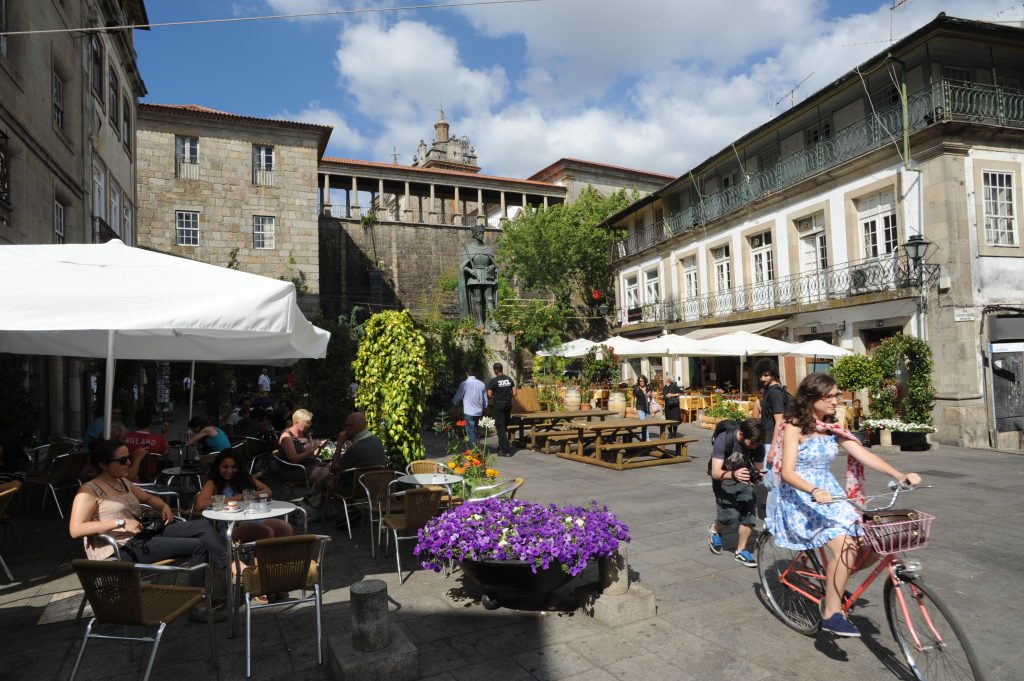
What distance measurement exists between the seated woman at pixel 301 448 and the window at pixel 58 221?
8356 mm

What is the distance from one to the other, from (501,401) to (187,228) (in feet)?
72.5

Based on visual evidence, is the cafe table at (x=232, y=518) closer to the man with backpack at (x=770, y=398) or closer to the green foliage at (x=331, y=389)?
the man with backpack at (x=770, y=398)

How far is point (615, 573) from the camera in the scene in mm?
4324

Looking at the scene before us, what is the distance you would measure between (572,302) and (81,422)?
90.1 ft

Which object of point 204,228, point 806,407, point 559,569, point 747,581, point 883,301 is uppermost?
point 204,228

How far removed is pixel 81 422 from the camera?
1445cm

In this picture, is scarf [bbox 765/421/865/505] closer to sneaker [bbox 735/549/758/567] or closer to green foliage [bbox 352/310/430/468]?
sneaker [bbox 735/549/758/567]

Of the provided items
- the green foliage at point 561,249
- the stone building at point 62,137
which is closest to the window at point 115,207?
the stone building at point 62,137

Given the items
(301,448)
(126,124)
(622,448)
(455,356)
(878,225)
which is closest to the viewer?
(301,448)

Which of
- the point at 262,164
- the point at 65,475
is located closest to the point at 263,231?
the point at 262,164

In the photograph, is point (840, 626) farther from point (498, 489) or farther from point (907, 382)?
point (907, 382)

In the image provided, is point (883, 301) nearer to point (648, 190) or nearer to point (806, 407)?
point (806, 407)

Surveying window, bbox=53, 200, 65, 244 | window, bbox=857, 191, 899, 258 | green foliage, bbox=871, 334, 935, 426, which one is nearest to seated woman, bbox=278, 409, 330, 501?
window, bbox=53, 200, 65, 244

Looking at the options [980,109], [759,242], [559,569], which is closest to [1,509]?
[559,569]
